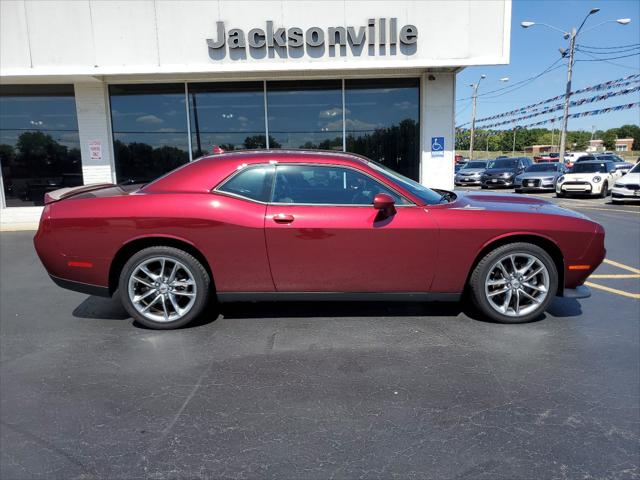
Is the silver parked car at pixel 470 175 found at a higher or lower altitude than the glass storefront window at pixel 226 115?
lower

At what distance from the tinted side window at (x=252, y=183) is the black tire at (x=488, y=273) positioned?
6.50 ft

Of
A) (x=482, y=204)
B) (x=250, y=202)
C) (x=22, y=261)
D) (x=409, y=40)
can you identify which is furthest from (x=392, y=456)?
(x=409, y=40)

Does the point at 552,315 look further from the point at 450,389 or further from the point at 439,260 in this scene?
the point at 450,389

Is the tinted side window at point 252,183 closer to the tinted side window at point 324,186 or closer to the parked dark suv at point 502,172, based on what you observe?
the tinted side window at point 324,186

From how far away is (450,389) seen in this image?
2.95 m

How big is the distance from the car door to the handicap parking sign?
22.9ft

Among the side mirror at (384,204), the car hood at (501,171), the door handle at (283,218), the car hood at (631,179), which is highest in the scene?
the side mirror at (384,204)

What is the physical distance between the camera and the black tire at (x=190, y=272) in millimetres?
3955

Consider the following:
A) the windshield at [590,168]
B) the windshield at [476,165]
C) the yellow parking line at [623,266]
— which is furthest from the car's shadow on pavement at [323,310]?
the windshield at [476,165]

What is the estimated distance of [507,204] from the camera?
4270 millimetres

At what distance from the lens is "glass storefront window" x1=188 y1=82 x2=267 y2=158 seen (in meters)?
10.5

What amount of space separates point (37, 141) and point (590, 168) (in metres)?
18.9

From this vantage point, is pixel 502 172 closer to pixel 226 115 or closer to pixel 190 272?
pixel 226 115

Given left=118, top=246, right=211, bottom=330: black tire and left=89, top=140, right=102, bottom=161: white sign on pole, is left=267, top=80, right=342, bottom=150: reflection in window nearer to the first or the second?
left=89, top=140, right=102, bottom=161: white sign on pole
